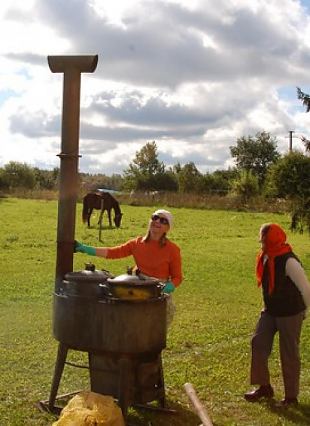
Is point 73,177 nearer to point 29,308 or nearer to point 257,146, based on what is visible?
point 29,308

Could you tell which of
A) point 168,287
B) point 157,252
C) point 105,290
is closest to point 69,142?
point 157,252

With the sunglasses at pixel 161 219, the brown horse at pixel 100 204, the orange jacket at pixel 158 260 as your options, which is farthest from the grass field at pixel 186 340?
the brown horse at pixel 100 204

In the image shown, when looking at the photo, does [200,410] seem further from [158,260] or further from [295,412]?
[158,260]

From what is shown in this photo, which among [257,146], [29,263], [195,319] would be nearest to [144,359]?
[195,319]

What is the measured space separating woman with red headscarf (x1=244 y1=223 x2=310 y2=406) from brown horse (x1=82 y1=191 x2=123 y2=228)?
20.8 m

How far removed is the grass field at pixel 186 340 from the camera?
5656 mm

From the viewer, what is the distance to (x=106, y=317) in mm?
4902

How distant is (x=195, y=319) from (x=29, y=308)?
2.59 metres

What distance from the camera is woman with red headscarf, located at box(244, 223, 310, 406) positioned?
570cm

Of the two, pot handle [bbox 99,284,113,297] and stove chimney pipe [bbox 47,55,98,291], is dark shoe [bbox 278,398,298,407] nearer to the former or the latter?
pot handle [bbox 99,284,113,297]

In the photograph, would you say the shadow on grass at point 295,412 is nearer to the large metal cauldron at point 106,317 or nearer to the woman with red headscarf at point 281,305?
the woman with red headscarf at point 281,305

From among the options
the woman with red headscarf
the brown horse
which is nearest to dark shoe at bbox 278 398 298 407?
the woman with red headscarf

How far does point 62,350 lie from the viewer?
5305 millimetres

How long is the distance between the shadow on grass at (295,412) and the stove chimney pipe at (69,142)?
85.3 inches
